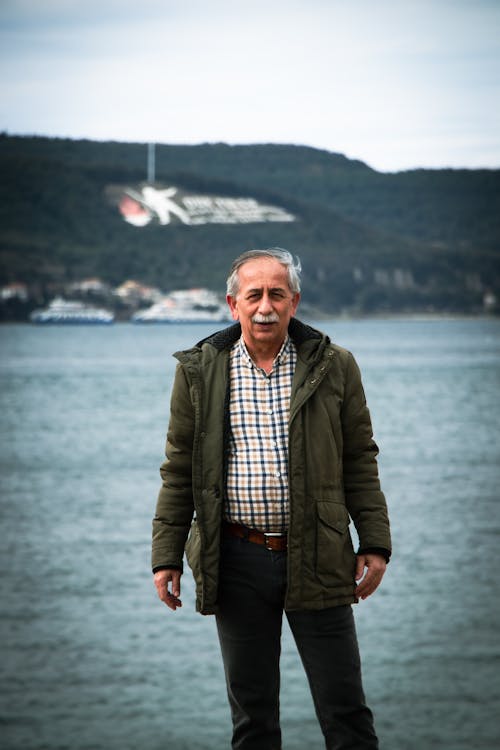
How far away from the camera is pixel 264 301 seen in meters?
2.73

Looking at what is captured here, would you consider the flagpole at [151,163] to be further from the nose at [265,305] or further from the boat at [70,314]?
the nose at [265,305]

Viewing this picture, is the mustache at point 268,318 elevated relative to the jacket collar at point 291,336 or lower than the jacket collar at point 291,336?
elevated

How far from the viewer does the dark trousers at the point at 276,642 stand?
274cm

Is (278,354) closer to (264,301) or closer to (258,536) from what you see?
(264,301)

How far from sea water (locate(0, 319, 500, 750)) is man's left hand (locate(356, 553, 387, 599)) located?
300 inches

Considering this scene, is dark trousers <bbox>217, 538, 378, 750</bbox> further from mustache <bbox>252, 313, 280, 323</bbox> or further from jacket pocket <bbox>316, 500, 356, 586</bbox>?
mustache <bbox>252, 313, 280, 323</bbox>

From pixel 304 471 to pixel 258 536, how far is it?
0.21 meters

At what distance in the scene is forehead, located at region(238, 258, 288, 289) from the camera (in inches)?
108

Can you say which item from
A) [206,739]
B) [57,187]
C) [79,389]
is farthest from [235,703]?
[57,187]

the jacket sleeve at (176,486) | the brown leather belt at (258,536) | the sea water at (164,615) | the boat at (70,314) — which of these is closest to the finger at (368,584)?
the brown leather belt at (258,536)

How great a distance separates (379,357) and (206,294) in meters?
44.4

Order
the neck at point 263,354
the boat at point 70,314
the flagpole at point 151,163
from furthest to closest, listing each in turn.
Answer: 1. the flagpole at point 151,163
2. the boat at point 70,314
3. the neck at point 263,354

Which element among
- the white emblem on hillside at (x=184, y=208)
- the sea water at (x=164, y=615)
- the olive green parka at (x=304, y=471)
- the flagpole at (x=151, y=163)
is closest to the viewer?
the olive green parka at (x=304, y=471)

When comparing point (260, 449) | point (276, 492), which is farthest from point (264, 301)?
point (276, 492)
